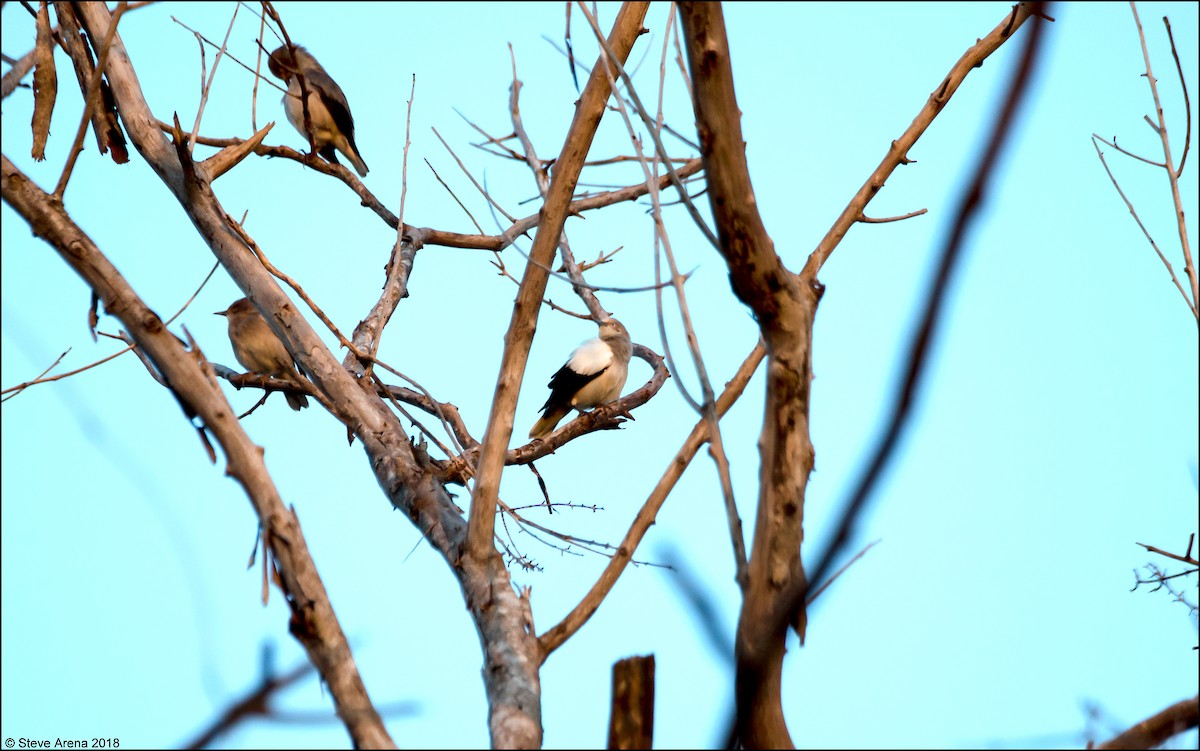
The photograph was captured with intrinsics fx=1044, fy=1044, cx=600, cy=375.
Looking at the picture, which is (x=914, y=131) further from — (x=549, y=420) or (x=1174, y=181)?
(x=549, y=420)

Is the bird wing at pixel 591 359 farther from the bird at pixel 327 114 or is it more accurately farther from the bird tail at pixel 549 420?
the bird at pixel 327 114

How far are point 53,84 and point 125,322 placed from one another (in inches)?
90.4

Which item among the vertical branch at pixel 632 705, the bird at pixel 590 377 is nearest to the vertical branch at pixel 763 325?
the vertical branch at pixel 632 705

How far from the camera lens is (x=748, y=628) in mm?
1842

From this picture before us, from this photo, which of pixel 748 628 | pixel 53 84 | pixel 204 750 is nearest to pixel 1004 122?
pixel 204 750

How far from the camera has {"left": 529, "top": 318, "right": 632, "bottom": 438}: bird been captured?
7379 millimetres

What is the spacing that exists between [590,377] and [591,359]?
14cm

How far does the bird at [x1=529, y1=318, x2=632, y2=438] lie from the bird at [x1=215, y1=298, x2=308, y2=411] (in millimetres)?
1774

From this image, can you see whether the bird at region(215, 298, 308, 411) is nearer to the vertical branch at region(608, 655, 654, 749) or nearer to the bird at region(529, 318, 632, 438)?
the bird at region(529, 318, 632, 438)

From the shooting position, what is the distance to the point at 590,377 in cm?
737

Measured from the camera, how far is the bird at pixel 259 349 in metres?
7.45

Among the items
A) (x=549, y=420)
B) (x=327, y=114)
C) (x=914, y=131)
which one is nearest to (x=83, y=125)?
(x=914, y=131)

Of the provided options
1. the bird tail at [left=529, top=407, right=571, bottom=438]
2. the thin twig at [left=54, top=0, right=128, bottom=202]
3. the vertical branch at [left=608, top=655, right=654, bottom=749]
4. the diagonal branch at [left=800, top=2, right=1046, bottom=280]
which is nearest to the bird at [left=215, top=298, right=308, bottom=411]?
the bird tail at [left=529, top=407, right=571, bottom=438]

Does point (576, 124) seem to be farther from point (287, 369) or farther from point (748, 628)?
point (287, 369)
